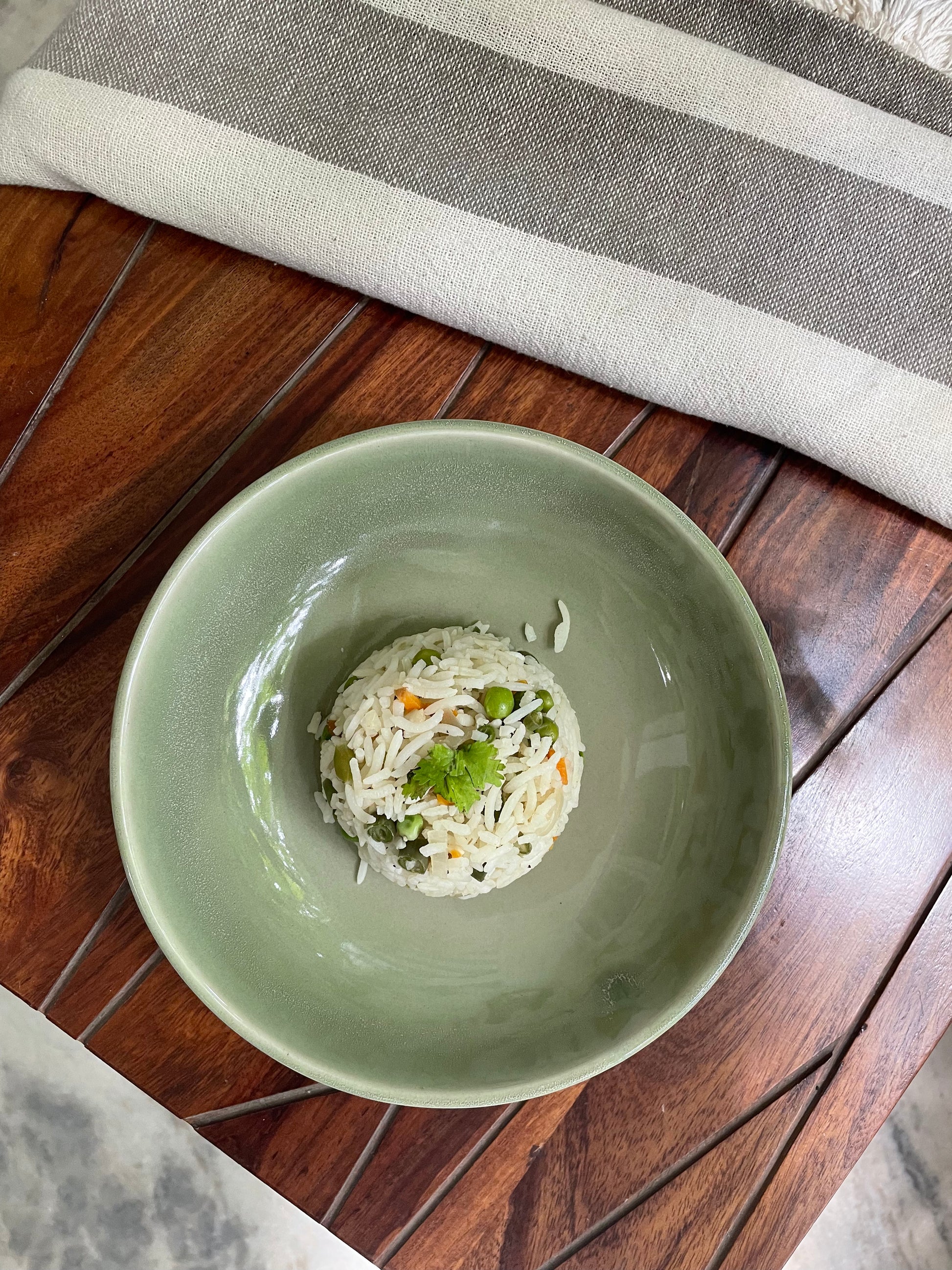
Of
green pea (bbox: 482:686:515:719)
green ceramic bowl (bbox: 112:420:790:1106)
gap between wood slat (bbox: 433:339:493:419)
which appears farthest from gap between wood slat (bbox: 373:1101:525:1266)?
gap between wood slat (bbox: 433:339:493:419)

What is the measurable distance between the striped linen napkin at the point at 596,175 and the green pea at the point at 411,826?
0.59 m

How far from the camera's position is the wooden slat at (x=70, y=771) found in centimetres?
112

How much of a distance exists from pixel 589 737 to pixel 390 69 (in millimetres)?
880

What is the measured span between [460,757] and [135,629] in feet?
1.47

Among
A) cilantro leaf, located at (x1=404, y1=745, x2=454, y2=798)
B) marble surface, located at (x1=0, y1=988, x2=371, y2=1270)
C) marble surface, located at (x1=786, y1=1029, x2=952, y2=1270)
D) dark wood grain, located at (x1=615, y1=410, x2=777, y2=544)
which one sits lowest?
marble surface, located at (x1=0, y1=988, x2=371, y2=1270)

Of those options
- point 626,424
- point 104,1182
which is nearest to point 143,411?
point 626,424

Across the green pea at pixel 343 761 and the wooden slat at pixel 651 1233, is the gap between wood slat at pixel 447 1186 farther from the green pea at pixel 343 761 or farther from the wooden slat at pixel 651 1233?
the green pea at pixel 343 761

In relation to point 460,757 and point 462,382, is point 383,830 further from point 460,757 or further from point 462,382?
point 462,382

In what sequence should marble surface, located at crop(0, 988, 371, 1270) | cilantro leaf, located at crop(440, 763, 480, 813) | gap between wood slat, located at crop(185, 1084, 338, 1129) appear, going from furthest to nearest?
marble surface, located at crop(0, 988, 371, 1270), gap between wood slat, located at crop(185, 1084, 338, 1129), cilantro leaf, located at crop(440, 763, 480, 813)

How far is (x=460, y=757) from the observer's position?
100 cm

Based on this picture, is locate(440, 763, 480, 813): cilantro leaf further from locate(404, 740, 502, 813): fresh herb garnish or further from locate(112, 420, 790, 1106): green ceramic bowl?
locate(112, 420, 790, 1106): green ceramic bowl

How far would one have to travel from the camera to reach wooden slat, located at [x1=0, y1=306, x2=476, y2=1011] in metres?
1.12

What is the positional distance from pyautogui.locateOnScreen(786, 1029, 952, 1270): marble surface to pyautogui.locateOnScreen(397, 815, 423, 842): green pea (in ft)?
4.98

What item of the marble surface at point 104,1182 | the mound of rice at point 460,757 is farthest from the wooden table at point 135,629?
the marble surface at point 104,1182
